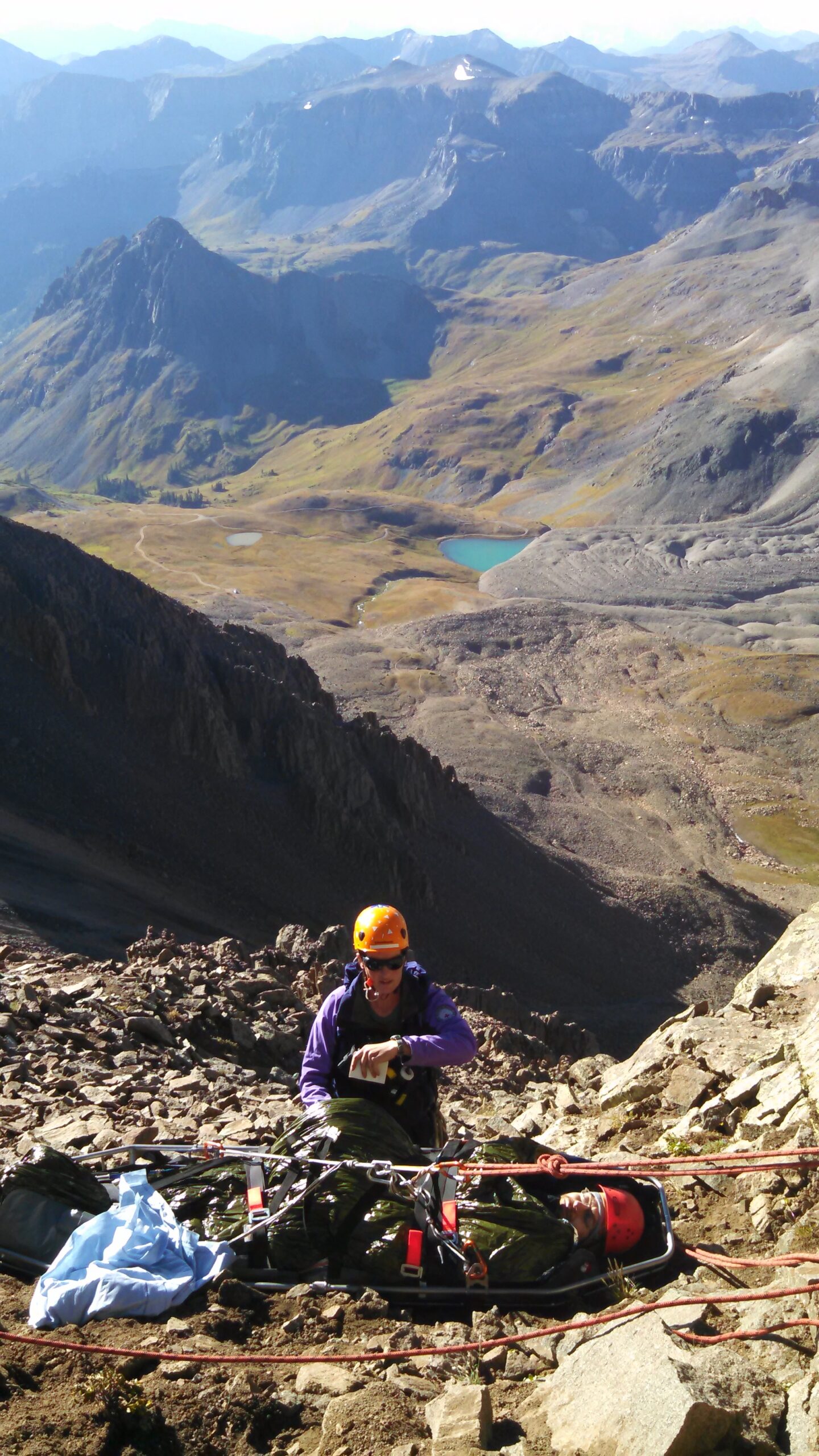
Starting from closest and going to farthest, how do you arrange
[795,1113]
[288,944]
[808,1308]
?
1. [808,1308]
2. [795,1113]
3. [288,944]

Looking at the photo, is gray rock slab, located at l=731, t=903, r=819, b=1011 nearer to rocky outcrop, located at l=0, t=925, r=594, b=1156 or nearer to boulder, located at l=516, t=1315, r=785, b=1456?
rocky outcrop, located at l=0, t=925, r=594, b=1156

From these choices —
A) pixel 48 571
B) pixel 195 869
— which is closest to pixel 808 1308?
pixel 195 869

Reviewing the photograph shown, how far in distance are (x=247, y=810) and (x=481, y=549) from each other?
399 feet

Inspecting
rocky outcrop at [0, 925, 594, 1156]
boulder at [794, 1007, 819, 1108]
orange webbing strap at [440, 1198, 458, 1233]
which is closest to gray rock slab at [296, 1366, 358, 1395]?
orange webbing strap at [440, 1198, 458, 1233]

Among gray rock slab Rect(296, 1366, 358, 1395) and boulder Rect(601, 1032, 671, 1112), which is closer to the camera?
gray rock slab Rect(296, 1366, 358, 1395)

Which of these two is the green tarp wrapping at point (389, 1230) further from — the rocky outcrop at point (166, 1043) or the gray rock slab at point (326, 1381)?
the rocky outcrop at point (166, 1043)

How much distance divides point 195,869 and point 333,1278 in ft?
94.4

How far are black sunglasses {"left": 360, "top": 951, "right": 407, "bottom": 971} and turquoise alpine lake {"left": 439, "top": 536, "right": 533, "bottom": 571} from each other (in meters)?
139

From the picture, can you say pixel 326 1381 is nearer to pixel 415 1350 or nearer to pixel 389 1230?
pixel 415 1350

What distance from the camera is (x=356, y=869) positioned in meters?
40.1

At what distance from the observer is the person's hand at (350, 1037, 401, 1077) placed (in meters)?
8.49

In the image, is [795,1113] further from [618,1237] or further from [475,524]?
[475,524]

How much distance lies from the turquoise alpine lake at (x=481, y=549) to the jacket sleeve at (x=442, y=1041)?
456ft

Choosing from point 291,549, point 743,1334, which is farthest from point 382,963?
point 291,549
